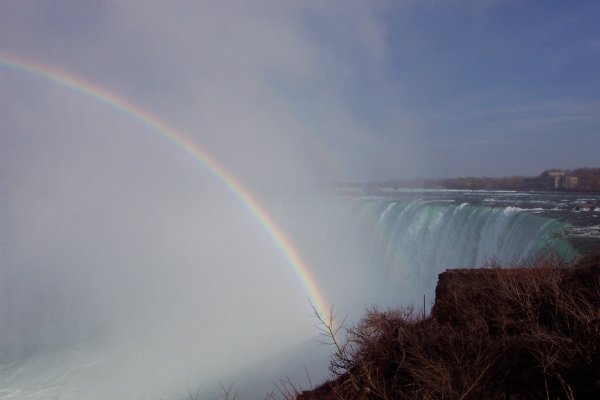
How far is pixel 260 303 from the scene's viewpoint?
28.9m

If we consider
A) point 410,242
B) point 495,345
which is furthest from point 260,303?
point 495,345

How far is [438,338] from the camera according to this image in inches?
221

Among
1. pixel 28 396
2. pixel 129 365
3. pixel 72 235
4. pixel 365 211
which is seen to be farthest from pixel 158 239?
pixel 28 396

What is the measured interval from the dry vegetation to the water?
639 centimetres

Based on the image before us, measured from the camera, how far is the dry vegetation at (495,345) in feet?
14.2

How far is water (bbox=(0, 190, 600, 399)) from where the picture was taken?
16.2 metres

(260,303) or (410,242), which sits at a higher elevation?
(410,242)

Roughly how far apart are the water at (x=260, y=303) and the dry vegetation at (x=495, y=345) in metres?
6.39

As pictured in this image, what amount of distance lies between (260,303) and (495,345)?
977 inches

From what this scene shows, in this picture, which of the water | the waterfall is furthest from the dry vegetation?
the water

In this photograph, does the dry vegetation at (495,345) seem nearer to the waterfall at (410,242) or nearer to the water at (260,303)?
the waterfall at (410,242)

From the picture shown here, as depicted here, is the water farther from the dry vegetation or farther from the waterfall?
the dry vegetation

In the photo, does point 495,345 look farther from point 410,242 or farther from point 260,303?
point 260,303

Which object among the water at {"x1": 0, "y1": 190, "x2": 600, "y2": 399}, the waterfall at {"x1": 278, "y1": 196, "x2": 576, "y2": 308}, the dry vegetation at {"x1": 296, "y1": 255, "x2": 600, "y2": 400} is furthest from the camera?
the waterfall at {"x1": 278, "y1": 196, "x2": 576, "y2": 308}
